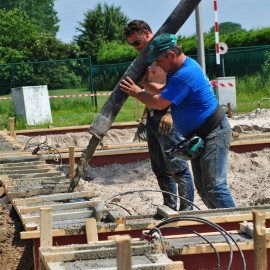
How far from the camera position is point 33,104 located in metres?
19.1

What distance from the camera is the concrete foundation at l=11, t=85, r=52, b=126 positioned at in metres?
18.9

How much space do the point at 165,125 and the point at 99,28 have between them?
52430mm

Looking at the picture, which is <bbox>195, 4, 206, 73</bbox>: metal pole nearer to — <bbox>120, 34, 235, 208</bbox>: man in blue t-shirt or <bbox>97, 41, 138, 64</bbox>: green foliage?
<bbox>120, 34, 235, 208</bbox>: man in blue t-shirt

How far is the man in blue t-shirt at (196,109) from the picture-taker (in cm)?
559

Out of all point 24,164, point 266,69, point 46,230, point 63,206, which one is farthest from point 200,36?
point 46,230

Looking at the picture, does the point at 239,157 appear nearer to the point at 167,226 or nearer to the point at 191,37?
the point at 167,226

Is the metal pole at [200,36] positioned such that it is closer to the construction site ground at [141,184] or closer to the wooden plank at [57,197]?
the construction site ground at [141,184]

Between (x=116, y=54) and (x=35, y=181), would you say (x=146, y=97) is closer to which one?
(x=35, y=181)

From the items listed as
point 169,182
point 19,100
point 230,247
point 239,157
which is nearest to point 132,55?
point 19,100

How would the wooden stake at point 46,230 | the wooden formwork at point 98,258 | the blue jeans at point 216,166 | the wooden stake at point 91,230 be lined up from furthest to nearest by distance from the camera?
1. the blue jeans at point 216,166
2. the wooden stake at point 91,230
3. the wooden stake at point 46,230
4. the wooden formwork at point 98,258

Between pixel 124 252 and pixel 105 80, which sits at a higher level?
pixel 124 252

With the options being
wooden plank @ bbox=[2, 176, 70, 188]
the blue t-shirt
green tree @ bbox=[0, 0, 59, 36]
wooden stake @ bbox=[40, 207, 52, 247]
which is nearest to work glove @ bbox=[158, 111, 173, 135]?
the blue t-shirt

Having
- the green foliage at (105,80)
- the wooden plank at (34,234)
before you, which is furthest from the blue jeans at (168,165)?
the green foliage at (105,80)

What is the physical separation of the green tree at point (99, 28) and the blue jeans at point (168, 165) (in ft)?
160
